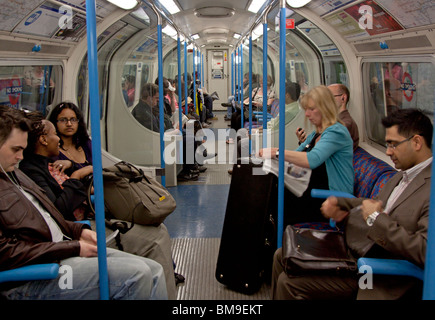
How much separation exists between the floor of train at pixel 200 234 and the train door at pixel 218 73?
12792mm

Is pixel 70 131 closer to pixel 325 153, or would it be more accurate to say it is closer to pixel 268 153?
pixel 268 153

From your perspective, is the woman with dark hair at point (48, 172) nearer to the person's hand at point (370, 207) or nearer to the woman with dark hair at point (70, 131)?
the woman with dark hair at point (70, 131)

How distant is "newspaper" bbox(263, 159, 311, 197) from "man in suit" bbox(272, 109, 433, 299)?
0.60 meters

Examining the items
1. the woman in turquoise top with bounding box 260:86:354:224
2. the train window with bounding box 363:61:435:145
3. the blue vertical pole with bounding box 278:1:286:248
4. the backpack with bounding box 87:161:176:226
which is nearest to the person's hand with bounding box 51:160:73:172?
the backpack with bounding box 87:161:176:226

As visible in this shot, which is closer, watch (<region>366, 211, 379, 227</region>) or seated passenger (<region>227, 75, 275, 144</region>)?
watch (<region>366, 211, 379, 227</region>)

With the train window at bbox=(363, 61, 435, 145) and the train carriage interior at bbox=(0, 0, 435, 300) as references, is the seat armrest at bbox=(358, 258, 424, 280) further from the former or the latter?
the train window at bbox=(363, 61, 435, 145)

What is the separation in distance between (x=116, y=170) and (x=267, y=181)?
109cm

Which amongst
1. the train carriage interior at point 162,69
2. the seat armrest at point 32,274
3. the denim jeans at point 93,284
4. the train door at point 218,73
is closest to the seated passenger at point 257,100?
the train carriage interior at point 162,69

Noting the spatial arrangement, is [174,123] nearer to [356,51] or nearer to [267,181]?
[356,51]

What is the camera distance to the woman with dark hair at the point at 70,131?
10.6ft

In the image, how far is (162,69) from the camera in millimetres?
4062

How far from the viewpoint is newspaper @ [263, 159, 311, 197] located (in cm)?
283

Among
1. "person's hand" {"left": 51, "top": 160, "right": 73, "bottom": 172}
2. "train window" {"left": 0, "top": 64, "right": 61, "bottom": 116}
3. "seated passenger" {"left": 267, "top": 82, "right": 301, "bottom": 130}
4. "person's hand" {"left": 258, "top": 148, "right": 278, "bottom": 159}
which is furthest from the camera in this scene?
"seated passenger" {"left": 267, "top": 82, "right": 301, "bottom": 130}

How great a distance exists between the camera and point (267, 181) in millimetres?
2930
